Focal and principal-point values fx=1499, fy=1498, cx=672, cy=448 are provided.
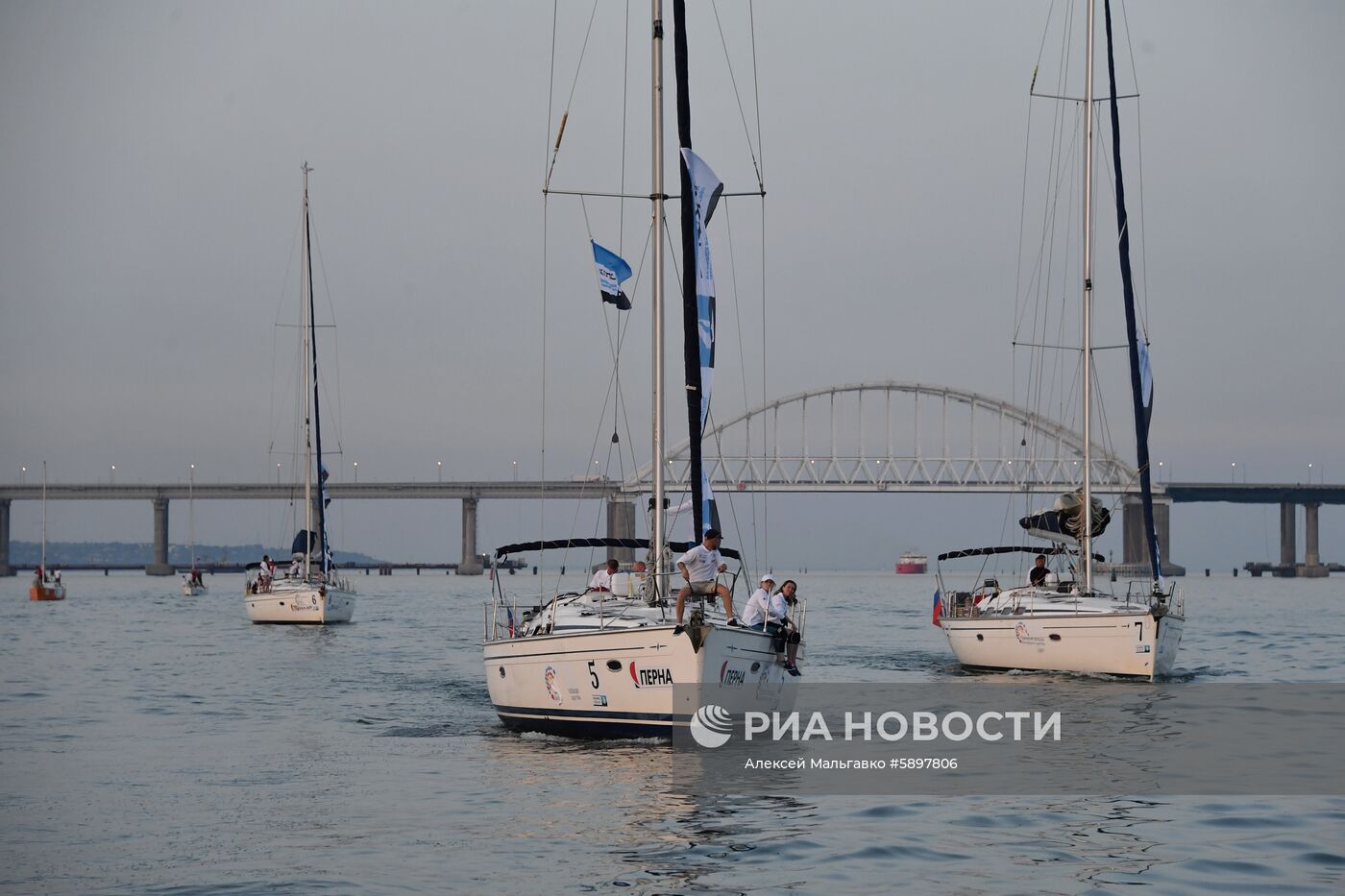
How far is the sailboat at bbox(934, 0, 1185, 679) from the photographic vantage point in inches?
1112

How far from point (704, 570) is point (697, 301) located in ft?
12.4

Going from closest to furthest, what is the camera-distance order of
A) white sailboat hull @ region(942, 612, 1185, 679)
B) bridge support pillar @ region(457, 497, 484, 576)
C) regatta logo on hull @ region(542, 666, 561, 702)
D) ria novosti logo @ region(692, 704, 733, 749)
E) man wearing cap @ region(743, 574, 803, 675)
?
ria novosti logo @ region(692, 704, 733, 749) → man wearing cap @ region(743, 574, 803, 675) → regatta logo on hull @ region(542, 666, 561, 702) → white sailboat hull @ region(942, 612, 1185, 679) → bridge support pillar @ region(457, 497, 484, 576)

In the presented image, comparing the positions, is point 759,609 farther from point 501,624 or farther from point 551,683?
point 501,624

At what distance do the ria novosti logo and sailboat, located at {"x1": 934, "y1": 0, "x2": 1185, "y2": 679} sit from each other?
11.9 metres

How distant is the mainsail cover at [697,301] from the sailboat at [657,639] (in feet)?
0.06

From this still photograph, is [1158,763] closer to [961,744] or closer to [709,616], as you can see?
[961,744]

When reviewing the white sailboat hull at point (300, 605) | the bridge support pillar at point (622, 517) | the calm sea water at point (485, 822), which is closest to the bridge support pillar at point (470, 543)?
the bridge support pillar at point (622, 517)

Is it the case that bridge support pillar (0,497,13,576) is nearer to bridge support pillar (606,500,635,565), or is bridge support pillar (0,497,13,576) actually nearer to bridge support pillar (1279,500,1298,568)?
bridge support pillar (606,500,635,565)

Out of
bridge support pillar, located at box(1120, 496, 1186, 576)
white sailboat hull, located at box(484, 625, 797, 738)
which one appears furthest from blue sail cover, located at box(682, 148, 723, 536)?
bridge support pillar, located at box(1120, 496, 1186, 576)

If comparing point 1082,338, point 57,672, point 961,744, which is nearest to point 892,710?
point 961,744

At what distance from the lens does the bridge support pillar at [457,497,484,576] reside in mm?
181875

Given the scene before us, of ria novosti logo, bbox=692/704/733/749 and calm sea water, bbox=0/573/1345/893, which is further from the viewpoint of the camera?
ria novosti logo, bbox=692/704/733/749

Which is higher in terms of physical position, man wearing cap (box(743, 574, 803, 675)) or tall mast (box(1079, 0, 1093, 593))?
tall mast (box(1079, 0, 1093, 593))

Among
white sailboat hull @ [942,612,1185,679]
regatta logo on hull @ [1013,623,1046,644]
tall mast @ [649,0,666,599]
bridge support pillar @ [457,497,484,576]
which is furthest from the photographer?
bridge support pillar @ [457,497,484,576]
